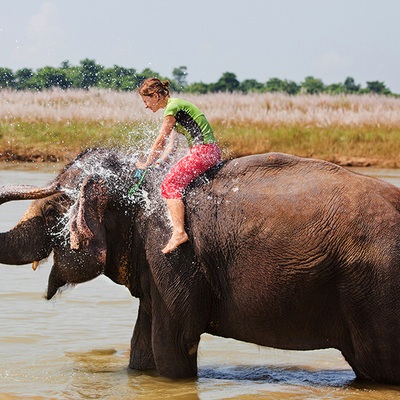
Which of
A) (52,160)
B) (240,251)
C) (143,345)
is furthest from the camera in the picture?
(52,160)

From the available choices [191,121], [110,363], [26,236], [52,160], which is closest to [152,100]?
[191,121]

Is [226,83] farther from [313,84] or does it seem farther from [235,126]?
[235,126]

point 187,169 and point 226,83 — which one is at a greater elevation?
point 226,83

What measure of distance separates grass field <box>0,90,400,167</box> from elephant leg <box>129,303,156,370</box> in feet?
42.7

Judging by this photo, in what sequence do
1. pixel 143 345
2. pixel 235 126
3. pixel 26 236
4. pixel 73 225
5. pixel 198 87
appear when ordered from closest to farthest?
1. pixel 73 225
2. pixel 26 236
3. pixel 143 345
4. pixel 235 126
5. pixel 198 87

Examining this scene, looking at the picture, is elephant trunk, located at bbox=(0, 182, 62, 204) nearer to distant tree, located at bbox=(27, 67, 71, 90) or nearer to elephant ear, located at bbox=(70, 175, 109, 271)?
elephant ear, located at bbox=(70, 175, 109, 271)

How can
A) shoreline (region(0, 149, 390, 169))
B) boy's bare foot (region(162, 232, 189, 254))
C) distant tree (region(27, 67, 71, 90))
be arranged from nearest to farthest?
boy's bare foot (region(162, 232, 189, 254)), distant tree (region(27, 67, 71, 90)), shoreline (region(0, 149, 390, 169))

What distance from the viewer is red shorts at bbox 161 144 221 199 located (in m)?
7.56

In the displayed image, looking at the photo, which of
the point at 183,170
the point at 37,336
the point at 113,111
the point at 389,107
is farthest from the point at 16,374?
the point at 389,107

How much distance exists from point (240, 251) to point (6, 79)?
22.3 m

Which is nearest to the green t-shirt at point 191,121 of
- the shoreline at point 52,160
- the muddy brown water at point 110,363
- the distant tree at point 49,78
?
the muddy brown water at point 110,363

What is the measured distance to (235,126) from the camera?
78.2 ft

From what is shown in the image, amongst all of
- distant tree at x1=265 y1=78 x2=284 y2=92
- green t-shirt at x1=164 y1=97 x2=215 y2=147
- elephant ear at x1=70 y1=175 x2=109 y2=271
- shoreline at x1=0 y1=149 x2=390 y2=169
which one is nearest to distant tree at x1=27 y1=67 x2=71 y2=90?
shoreline at x1=0 y1=149 x2=390 y2=169

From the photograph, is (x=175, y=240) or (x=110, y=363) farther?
(x=110, y=363)
